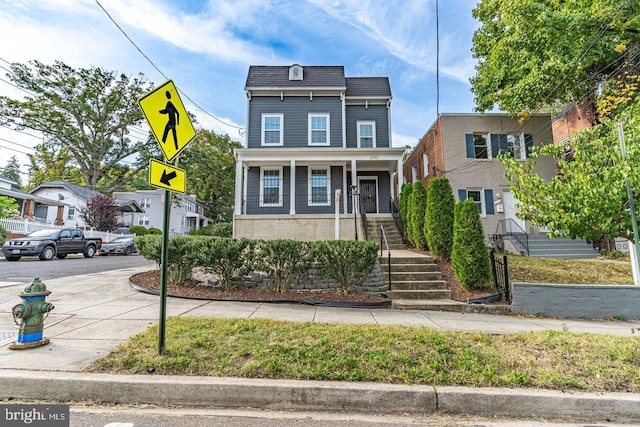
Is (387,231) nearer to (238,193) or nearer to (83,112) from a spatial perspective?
(238,193)

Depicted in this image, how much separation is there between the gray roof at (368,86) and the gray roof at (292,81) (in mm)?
842

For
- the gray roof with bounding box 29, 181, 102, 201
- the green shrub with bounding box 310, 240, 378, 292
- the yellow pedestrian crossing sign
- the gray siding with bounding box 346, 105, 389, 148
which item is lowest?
the green shrub with bounding box 310, 240, 378, 292

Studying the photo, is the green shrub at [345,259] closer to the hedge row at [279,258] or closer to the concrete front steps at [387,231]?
the hedge row at [279,258]

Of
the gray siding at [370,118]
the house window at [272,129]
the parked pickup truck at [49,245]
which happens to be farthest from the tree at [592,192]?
the parked pickup truck at [49,245]

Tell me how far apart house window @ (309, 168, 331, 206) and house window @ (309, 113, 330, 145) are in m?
1.63

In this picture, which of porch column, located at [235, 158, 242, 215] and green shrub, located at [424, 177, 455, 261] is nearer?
green shrub, located at [424, 177, 455, 261]

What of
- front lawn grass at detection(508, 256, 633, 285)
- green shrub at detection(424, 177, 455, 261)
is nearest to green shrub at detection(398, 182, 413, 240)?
green shrub at detection(424, 177, 455, 261)

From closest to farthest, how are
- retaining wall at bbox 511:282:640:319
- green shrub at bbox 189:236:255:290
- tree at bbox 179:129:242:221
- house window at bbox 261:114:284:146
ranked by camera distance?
retaining wall at bbox 511:282:640:319 < green shrub at bbox 189:236:255:290 < house window at bbox 261:114:284:146 < tree at bbox 179:129:242:221

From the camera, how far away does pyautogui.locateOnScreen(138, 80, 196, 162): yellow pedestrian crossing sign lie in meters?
3.10

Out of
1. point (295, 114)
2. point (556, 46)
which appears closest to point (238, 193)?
point (295, 114)

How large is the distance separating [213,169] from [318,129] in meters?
17.9

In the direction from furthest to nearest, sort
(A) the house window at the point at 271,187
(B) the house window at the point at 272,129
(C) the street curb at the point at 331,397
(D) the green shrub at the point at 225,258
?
(B) the house window at the point at 272,129, (A) the house window at the point at 271,187, (D) the green shrub at the point at 225,258, (C) the street curb at the point at 331,397

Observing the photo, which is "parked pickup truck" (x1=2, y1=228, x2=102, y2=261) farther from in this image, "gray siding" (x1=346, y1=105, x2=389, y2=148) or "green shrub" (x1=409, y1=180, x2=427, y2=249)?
"green shrub" (x1=409, y1=180, x2=427, y2=249)

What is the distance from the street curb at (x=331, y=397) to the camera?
253 centimetres
